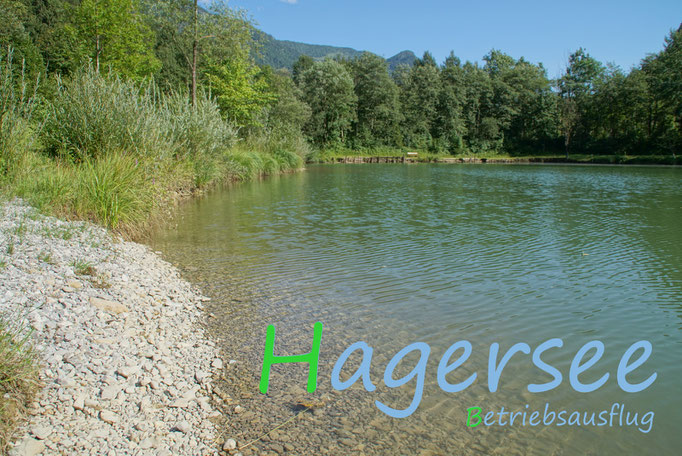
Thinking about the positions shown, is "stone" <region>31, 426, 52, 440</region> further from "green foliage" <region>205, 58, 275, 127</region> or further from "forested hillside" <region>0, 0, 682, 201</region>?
"green foliage" <region>205, 58, 275, 127</region>

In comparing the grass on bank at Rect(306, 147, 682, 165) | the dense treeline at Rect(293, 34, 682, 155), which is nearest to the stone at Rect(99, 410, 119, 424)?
the grass on bank at Rect(306, 147, 682, 165)

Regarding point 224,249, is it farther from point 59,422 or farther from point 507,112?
point 507,112

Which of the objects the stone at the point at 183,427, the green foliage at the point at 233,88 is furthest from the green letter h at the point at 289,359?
the green foliage at the point at 233,88

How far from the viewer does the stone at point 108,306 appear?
16.8 feet

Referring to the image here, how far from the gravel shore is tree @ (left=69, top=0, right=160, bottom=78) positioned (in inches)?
920

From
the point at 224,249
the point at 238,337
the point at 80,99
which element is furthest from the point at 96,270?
the point at 80,99

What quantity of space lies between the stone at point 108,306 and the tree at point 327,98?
58.0 meters

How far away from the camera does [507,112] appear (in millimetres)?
75812

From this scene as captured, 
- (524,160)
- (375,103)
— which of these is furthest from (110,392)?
(524,160)

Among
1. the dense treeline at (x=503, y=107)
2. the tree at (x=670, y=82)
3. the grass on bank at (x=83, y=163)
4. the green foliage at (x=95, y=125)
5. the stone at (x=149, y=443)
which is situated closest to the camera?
the stone at (x=149, y=443)

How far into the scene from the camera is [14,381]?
11.1ft

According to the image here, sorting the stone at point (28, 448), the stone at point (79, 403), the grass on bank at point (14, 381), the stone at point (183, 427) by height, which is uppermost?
the grass on bank at point (14, 381)

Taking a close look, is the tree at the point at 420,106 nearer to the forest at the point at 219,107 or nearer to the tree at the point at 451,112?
the forest at the point at 219,107

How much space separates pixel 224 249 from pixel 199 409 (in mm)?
6223
